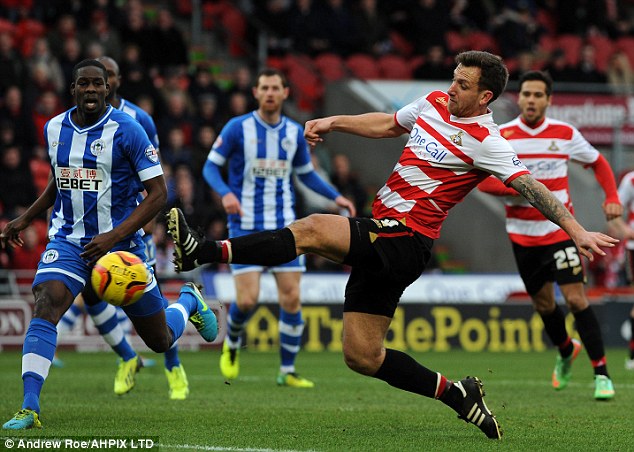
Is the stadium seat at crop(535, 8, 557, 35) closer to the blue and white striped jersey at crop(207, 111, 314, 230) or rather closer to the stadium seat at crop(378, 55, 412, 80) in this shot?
the stadium seat at crop(378, 55, 412, 80)

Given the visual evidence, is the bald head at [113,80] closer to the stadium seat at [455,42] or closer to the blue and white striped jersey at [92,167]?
the blue and white striped jersey at [92,167]

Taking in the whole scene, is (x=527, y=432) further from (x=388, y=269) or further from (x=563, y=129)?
(x=563, y=129)

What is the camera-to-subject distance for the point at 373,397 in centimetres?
970

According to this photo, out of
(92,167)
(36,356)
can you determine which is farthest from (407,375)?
(92,167)

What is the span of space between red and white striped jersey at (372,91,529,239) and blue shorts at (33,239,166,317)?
160 cm

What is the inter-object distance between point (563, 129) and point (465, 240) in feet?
36.3

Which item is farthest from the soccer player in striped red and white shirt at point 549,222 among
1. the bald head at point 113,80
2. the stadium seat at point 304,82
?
the stadium seat at point 304,82

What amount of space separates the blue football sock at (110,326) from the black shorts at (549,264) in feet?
11.7

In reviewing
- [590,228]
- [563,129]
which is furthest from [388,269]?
[590,228]

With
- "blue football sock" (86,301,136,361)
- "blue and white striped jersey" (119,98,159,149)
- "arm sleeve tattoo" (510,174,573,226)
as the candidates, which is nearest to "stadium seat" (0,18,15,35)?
"blue and white striped jersey" (119,98,159,149)

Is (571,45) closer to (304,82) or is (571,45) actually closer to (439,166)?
(304,82)

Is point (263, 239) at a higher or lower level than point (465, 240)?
higher

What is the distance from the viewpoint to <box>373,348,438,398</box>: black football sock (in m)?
6.99

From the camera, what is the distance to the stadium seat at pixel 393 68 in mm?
22844
